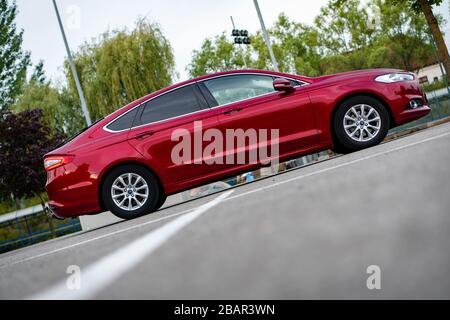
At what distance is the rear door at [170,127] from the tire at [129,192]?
0.23 metres

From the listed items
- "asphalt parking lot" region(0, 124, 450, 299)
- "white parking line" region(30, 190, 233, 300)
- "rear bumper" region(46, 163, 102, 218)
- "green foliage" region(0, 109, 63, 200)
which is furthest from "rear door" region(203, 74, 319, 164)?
"green foliage" region(0, 109, 63, 200)

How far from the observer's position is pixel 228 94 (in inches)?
271

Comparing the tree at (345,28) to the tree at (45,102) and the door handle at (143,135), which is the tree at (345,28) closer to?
the tree at (45,102)

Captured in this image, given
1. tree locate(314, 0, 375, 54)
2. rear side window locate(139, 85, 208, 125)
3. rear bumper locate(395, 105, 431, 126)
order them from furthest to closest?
1. tree locate(314, 0, 375, 54)
2. rear bumper locate(395, 105, 431, 126)
3. rear side window locate(139, 85, 208, 125)

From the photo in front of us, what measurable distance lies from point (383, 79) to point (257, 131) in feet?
6.30

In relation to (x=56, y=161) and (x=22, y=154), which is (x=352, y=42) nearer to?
(x=22, y=154)

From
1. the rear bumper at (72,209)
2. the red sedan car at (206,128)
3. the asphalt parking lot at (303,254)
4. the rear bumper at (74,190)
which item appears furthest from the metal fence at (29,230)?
the asphalt parking lot at (303,254)

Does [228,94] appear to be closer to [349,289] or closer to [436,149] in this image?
[436,149]

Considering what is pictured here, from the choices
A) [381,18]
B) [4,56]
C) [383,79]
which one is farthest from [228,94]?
[381,18]

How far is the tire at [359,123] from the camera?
6.83 m

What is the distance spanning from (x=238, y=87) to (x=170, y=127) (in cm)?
107

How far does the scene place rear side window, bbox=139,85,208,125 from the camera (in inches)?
267

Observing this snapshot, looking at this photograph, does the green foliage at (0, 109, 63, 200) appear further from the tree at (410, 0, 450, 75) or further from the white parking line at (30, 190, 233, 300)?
the white parking line at (30, 190, 233, 300)

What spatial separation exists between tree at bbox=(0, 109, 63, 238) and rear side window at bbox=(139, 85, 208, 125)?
13305 millimetres
